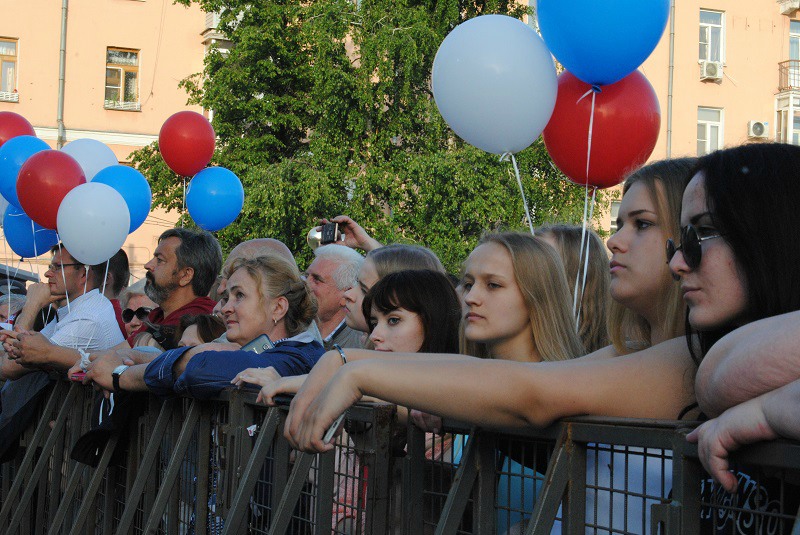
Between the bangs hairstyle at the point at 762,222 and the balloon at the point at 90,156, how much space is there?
715cm

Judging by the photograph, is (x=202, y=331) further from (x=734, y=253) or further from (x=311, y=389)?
(x=734, y=253)

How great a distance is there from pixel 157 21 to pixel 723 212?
29.3 metres

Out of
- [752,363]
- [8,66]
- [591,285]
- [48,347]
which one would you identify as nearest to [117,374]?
[48,347]

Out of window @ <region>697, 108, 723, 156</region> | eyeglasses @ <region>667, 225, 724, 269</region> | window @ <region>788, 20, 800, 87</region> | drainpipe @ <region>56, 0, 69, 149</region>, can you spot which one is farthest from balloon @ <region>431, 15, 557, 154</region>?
window @ <region>788, 20, 800, 87</region>

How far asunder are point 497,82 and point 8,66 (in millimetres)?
26327

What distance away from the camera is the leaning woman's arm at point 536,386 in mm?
2027

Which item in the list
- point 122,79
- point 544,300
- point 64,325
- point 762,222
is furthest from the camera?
point 122,79

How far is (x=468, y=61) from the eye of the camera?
4734mm

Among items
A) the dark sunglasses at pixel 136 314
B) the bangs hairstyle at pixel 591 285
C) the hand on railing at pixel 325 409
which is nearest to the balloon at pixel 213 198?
the dark sunglasses at pixel 136 314

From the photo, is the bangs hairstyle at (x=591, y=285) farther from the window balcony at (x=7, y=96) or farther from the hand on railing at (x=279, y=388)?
the window balcony at (x=7, y=96)

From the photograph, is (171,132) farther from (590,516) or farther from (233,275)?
(590,516)

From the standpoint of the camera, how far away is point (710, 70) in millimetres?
31234

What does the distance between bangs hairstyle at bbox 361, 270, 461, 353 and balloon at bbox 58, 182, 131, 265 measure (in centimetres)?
338

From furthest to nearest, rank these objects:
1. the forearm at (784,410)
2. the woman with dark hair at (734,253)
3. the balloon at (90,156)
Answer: the balloon at (90,156) < the woman with dark hair at (734,253) < the forearm at (784,410)
